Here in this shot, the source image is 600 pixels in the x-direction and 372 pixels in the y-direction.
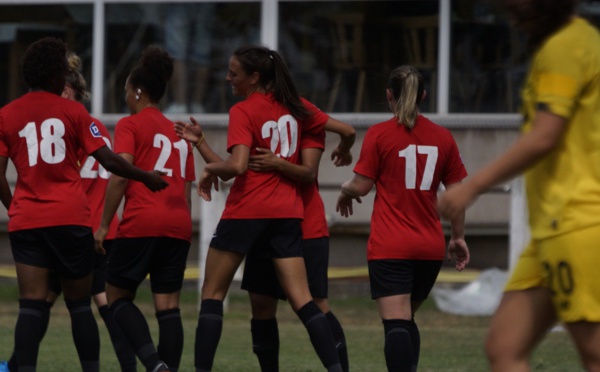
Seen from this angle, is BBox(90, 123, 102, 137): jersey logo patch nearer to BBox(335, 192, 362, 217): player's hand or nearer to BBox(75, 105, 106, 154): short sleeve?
BBox(75, 105, 106, 154): short sleeve

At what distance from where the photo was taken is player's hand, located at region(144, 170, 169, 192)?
674cm

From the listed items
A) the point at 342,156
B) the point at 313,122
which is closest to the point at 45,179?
the point at 313,122

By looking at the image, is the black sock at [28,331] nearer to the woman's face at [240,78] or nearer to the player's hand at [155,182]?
the player's hand at [155,182]

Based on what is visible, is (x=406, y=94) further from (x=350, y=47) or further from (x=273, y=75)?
(x=350, y=47)

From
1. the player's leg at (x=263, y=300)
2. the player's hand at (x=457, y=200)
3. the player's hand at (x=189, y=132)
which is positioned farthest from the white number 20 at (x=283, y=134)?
the player's hand at (x=457, y=200)

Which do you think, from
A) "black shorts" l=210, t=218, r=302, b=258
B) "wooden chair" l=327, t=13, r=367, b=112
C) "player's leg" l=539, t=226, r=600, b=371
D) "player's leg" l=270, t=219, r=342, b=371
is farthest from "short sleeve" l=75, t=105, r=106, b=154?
"wooden chair" l=327, t=13, r=367, b=112

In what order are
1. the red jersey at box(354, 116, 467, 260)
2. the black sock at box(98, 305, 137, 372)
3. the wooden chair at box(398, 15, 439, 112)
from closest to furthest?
the red jersey at box(354, 116, 467, 260) → the black sock at box(98, 305, 137, 372) → the wooden chair at box(398, 15, 439, 112)

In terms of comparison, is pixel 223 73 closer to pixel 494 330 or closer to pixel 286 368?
pixel 286 368

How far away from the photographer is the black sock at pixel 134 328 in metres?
7.04

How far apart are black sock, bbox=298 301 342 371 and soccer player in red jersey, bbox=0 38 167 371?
1.06 meters

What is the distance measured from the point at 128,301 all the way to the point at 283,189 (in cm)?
114

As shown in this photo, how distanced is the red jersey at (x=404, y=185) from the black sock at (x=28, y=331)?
5.91 feet

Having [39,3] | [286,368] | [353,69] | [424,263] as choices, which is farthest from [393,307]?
[39,3]

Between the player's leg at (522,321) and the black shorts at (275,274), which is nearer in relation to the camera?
the player's leg at (522,321)
